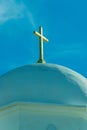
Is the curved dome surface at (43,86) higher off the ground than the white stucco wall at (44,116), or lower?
higher

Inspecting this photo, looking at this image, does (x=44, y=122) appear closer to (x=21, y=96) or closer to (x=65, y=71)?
(x=21, y=96)

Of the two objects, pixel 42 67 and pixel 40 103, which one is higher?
pixel 42 67

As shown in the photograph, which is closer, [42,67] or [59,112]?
[59,112]

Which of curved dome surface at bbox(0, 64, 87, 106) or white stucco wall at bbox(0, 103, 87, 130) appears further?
curved dome surface at bbox(0, 64, 87, 106)

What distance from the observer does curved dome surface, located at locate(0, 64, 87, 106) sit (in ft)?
45.9

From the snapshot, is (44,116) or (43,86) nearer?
(44,116)

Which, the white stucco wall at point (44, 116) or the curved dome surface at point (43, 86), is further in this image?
the curved dome surface at point (43, 86)

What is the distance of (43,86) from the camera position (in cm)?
1420

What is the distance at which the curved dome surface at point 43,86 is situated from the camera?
14.0 meters

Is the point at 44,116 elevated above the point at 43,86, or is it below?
below

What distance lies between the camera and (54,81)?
1441 centimetres

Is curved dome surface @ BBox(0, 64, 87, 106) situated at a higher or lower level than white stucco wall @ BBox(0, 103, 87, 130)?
higher

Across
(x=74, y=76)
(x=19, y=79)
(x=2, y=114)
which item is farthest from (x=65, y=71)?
(x=2, y=114)

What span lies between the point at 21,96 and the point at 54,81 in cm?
104
